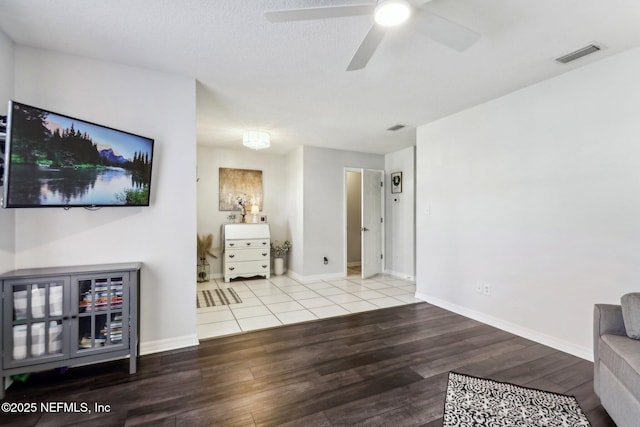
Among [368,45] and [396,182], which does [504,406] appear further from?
[396,182]

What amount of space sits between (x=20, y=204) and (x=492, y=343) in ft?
12.4

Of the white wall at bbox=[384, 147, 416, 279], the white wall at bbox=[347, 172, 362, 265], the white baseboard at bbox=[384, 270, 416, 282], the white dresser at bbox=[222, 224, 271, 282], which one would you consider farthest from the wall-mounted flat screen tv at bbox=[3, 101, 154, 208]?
the white wall at bbox=[347, 172, 362, 265]

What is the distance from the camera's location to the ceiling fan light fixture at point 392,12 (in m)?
1.41

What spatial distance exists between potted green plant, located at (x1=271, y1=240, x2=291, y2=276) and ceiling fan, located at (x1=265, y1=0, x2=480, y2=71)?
4495mm

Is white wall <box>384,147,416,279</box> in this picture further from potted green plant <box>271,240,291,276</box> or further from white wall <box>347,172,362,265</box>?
potted green plant <box>271,240,291,276</box>

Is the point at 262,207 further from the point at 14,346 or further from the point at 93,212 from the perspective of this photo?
the point at 14,346

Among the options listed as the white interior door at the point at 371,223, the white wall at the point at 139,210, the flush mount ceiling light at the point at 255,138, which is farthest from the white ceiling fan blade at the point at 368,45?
the white interior door at the point at 371,223

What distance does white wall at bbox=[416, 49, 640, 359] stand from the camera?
224 centimetres

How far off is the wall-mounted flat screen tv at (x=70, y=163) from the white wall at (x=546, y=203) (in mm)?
3348

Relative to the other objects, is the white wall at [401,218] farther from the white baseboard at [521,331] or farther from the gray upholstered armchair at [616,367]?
the gray upholstered armchair at [616,367]

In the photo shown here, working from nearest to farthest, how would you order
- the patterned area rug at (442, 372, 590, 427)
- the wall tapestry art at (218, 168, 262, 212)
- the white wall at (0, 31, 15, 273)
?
the patterned area rug at (442, 372, 590, 427) → the white wall at (0, 31, 15, 273) → the wall tapestry art at (218, 168, 262, 212)

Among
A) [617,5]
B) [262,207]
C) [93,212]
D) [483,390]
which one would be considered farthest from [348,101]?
[262,207]

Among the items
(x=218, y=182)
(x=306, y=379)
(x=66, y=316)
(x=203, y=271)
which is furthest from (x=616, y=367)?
(x=218, y=182)

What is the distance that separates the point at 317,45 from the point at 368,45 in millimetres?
582
